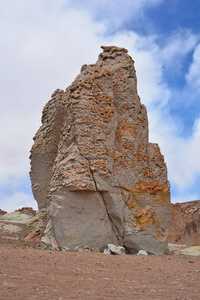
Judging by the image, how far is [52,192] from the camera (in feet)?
33.7

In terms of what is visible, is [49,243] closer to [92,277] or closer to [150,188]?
[150,188]

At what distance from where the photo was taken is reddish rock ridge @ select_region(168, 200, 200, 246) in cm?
2866

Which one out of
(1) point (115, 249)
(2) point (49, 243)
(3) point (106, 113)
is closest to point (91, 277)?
(1) point (115, 249)

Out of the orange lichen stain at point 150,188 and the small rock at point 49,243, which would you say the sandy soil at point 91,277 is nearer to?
the small rock at point 49,243

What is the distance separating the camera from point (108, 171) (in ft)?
33.6

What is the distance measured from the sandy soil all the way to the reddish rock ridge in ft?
69.4

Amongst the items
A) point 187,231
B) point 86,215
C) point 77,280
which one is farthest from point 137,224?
point 187,231

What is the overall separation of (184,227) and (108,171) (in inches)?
828

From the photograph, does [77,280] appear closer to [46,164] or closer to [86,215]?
[86,215]

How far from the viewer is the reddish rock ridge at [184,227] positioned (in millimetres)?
28656

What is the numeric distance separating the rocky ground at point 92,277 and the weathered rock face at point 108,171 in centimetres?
225

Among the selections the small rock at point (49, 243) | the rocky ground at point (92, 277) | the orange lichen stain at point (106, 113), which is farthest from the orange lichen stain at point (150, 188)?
the rocky ground at point (92, 277)

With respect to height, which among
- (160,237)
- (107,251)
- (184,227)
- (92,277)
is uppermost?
(184,227)

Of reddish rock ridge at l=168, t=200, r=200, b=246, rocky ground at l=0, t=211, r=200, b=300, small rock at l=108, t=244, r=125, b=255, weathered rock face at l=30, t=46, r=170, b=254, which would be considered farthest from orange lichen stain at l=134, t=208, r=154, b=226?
reddish rock ridge at l=168, t=200, r=200, b=246
